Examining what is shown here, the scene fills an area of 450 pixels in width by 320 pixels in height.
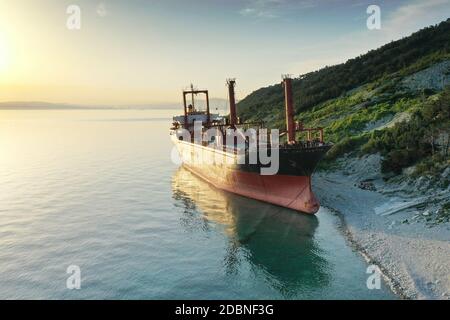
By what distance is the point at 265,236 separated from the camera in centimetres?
2731

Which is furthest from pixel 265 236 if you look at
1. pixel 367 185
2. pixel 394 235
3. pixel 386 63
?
pixel 386 63

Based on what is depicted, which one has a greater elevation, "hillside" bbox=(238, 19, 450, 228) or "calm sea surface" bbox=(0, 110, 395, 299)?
"hillside" bbox=(238, 19, 450, 228)

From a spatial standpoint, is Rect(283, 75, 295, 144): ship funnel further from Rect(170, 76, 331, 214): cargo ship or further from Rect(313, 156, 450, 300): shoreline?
Rect(313, 156, 450, 300): shoreline

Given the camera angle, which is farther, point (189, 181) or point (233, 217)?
point (189, 181)

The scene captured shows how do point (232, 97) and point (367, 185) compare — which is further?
point (232, 97)

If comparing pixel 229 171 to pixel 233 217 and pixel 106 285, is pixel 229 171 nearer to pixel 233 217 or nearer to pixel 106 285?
pixel 233 217

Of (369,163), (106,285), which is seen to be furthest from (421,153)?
(106,285)

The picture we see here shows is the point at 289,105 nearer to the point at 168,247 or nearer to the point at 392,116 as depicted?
the point at 168,247

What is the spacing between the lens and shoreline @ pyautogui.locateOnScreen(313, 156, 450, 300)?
1873 centimetres

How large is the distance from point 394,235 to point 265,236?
26.7 feet

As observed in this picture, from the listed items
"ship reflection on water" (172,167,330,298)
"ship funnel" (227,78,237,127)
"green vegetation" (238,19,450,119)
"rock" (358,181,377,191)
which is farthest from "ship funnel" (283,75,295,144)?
"green vegetation" (238,19,450,119)

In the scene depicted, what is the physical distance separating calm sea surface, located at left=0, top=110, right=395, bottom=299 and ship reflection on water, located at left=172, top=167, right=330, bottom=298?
7 cm

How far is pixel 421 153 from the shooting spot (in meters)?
34.4
